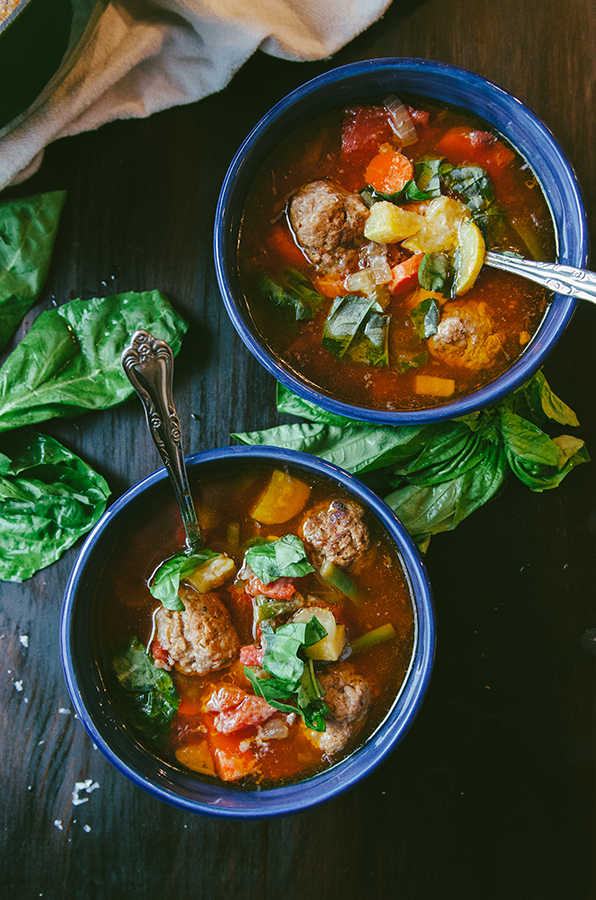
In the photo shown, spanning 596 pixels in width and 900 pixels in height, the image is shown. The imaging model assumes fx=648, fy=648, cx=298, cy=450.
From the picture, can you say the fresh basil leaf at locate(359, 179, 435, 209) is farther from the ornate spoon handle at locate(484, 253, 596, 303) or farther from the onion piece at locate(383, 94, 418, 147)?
the ornate spoon handle at locate(484, 253, 596, 303)

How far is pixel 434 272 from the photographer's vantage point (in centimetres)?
231

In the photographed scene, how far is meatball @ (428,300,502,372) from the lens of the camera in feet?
7.44

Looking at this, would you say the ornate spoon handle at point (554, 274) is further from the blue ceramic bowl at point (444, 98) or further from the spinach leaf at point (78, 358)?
the spinach leaf at point (78, 358)

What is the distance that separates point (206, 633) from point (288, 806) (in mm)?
609

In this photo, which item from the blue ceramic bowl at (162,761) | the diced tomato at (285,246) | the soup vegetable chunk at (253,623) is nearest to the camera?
the blue ceramic bowl at (162,761)

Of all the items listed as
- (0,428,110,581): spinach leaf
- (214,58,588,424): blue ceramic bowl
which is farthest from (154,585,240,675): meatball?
(214,58,588,424): blue ceramic bowl

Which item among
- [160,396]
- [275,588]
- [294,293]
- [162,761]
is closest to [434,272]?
[294,293]

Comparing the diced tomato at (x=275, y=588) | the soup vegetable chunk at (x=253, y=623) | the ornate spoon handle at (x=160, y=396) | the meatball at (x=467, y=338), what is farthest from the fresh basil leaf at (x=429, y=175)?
the diced tomato at (x=275, y=588)

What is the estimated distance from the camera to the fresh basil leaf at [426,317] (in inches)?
91.4

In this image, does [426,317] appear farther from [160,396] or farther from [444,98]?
[160,396]

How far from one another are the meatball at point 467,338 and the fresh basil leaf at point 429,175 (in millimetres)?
417

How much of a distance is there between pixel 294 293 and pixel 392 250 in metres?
0.39

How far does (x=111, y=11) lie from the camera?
7.85ft

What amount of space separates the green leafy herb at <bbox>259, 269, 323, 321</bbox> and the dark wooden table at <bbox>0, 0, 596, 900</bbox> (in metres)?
0.30
